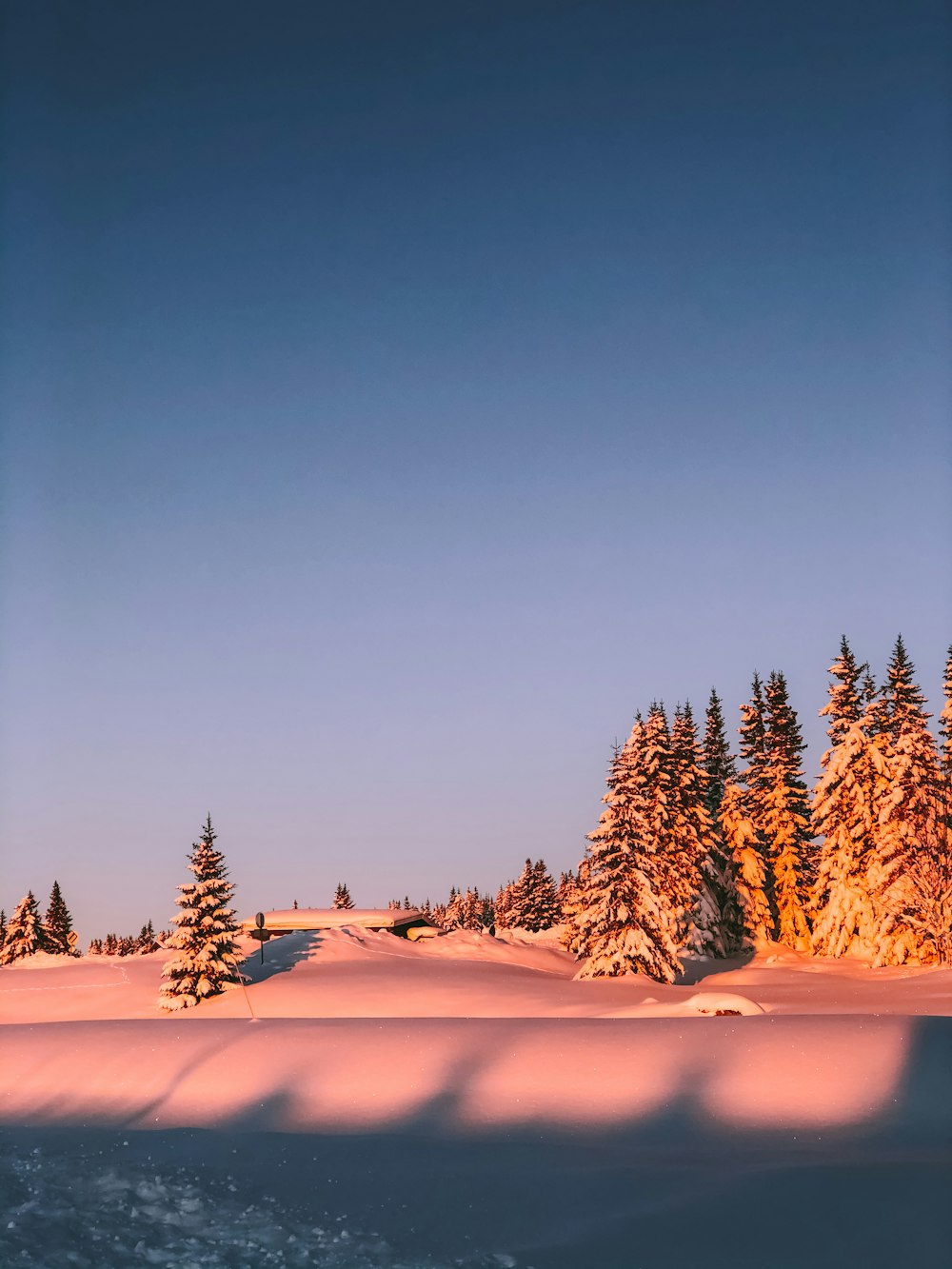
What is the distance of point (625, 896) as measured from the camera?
33750 millimetres

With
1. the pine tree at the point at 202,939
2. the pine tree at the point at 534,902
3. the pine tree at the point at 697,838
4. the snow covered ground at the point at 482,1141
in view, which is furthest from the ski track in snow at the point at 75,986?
the pine tree at the point at 534,902

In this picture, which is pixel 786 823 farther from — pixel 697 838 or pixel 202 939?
pixel 202 939

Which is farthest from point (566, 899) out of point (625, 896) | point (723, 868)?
point (625, 896)

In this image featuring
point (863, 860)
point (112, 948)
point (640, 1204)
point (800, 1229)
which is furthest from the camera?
point (112, 948)

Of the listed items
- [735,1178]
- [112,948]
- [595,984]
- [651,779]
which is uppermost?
[651,779]

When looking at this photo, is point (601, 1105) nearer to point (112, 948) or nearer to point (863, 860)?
point (863, 860)

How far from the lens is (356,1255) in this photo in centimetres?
759

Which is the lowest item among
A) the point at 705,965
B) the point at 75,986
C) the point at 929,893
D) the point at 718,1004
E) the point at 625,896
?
the point at 705,965

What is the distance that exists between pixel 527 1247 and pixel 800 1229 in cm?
214

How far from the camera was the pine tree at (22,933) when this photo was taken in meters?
58.4

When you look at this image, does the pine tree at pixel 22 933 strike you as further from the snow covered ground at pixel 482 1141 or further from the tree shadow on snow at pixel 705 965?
the snow covered ground at pixel 482 1141

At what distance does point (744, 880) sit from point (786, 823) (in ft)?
12.0

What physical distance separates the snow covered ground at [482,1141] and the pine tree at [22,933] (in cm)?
4693

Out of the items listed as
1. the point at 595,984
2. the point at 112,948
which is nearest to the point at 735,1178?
the point at 595,984
